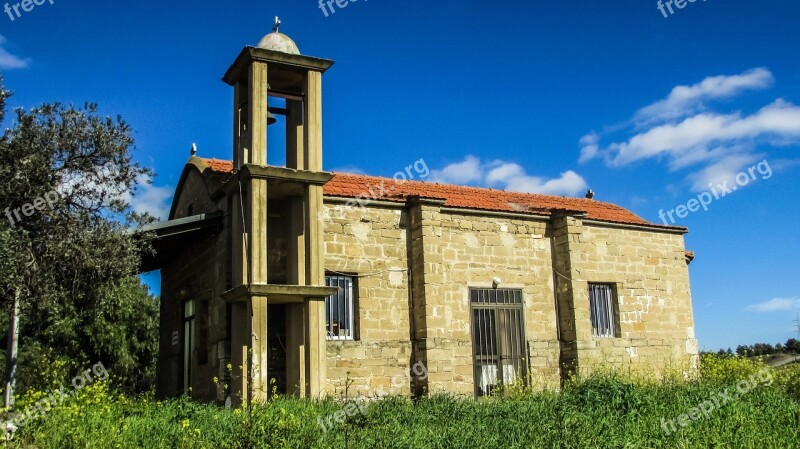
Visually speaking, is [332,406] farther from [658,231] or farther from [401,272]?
[658,231]

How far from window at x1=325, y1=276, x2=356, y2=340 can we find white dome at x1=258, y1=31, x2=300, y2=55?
4.42 metres

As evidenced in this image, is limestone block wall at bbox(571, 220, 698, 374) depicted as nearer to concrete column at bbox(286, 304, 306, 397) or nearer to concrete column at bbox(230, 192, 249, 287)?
concrete column at bbox(286, 304, 306, 397)

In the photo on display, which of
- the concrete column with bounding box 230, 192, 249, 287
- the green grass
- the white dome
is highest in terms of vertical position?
the white dome

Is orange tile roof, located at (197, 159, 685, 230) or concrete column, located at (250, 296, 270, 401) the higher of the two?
orange tile roof, located at (197, 159, 685, 230)

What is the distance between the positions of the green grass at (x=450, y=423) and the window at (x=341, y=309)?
188cm

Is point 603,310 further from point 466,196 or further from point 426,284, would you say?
point 426,284

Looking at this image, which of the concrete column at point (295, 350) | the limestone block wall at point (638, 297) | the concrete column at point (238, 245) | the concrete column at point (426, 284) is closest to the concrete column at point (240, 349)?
the concrete column at point (238, 245)

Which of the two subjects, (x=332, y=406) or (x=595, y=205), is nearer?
(x=332, y=406)

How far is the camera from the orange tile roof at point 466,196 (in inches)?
608

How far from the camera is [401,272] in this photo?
15.0 meters

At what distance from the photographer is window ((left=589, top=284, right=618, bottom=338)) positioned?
1700cm

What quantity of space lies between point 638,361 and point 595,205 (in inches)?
178

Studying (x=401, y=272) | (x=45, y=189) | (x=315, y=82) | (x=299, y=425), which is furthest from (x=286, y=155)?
(x=299, y=425)

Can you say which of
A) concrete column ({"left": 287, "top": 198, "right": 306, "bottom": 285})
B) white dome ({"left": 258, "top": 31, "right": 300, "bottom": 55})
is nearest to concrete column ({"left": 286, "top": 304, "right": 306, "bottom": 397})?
concrete column ({"left": 287, "top": 198, "right": 306, "bottom": 285})
